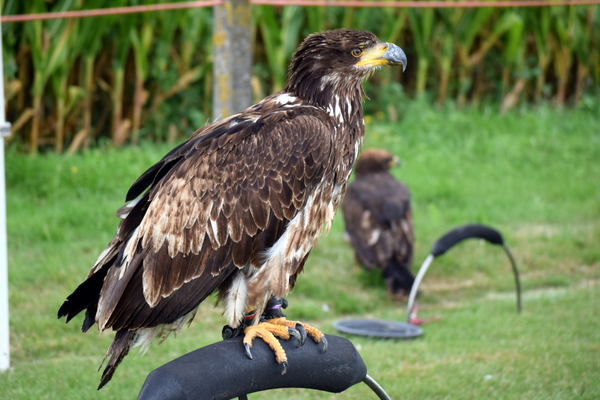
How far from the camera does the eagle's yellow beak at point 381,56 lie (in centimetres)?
373

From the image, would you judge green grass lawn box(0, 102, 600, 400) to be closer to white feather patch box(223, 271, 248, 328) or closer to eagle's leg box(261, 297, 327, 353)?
eagle's leg box(261, 297, 327, 353)

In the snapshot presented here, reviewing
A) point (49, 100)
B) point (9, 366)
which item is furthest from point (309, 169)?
point (49, 100)

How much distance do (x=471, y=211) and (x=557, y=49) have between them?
16.7 feet

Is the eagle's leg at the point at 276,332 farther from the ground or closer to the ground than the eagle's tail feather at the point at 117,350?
farther from the ground

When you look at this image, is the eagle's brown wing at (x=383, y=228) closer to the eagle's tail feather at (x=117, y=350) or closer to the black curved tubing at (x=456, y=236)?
the black curved tubing at (x=456, y=236)

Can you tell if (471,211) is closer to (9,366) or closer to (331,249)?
(331,249)

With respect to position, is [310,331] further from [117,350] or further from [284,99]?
[284,99]

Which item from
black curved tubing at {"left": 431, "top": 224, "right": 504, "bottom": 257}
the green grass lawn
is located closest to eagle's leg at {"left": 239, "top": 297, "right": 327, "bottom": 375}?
the green grass lawn

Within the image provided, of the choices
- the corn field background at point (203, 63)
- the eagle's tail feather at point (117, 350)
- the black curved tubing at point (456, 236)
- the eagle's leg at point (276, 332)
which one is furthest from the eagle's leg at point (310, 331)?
the corn field background at point (203, 63)

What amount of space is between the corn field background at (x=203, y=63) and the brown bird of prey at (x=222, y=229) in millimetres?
5189

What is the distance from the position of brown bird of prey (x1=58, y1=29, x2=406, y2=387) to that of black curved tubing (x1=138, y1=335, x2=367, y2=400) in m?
0.10

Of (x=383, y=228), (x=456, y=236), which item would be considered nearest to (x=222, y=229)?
(x=456, y=236)

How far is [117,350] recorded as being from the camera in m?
3.23

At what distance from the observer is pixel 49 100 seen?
9.20 metres
